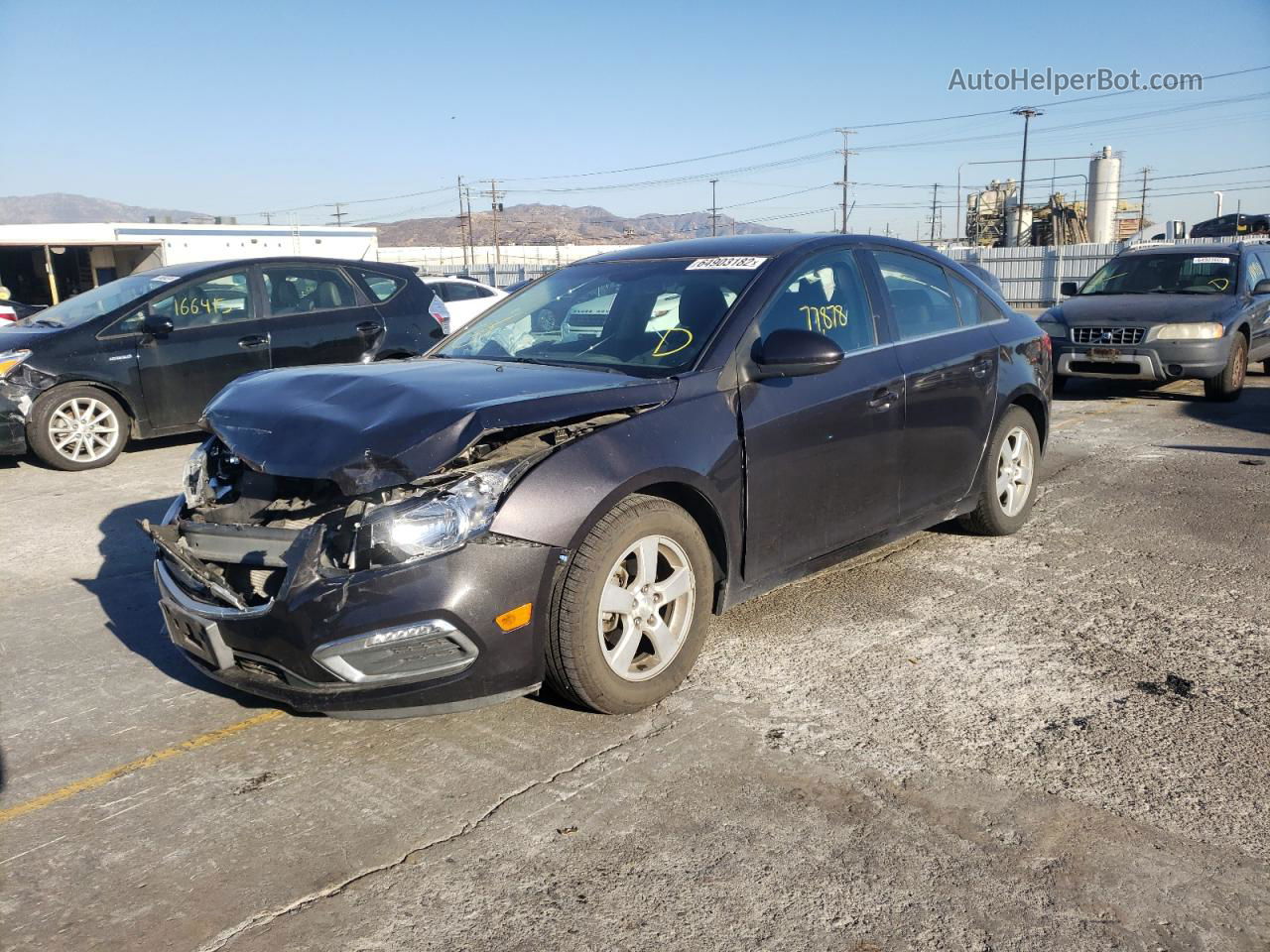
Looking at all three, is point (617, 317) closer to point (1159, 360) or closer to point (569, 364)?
point (569, 364)

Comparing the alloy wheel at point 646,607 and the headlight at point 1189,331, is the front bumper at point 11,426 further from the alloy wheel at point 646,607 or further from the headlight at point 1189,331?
the headlight at point 1189,331

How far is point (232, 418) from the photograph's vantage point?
3775 millimetres

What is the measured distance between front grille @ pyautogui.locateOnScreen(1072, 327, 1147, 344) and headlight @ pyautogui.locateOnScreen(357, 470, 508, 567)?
938cm

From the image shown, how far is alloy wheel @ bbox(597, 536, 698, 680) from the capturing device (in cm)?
354

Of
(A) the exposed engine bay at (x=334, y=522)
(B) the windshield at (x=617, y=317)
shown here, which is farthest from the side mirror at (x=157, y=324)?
(A) the exposed engine bay at (x=334, y=522)

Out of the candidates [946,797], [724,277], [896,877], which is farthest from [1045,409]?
[896,877]

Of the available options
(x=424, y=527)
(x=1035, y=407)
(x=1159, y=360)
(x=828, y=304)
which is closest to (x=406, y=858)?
(x=424, y=527)

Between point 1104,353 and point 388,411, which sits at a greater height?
point 388,411

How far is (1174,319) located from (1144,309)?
1.12ft

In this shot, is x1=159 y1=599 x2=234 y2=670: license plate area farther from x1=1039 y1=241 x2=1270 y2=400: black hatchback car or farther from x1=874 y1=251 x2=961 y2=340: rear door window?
x1=1039 y1=241 x2=1270 y2=400: black hatchback car

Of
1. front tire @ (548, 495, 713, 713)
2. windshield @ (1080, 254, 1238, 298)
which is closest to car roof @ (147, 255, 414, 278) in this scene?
front tire @ (548, 495, 713, 713)

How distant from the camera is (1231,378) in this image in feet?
35.2

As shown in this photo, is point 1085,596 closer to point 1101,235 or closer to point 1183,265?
point 1183,265

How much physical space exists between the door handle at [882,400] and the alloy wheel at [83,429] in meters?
6.59
